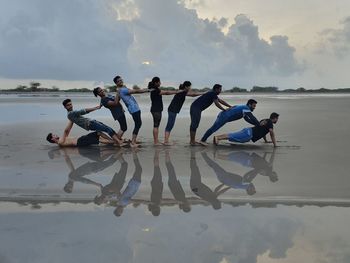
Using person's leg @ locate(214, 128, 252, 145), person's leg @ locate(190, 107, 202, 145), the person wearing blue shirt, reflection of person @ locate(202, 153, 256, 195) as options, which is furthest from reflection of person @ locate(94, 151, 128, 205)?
person's leg @ locate(214, 128, 252, 145)

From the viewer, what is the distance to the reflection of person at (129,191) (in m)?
5.71

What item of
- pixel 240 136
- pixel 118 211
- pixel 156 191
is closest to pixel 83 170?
pixel 156 191

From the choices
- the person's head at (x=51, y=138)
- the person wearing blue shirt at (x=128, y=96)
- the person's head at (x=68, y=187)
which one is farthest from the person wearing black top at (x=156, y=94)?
the person's head at (x=68, y=187)

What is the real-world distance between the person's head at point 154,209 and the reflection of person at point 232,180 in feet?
4.76

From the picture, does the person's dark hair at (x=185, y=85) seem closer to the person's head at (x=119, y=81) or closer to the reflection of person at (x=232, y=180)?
the person's head at (x=119, y=81)

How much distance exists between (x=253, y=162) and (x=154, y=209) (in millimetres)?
3826

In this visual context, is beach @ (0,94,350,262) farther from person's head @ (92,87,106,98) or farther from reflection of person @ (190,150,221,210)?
person's head @ (92,87,106,98)

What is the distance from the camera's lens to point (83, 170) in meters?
8.27

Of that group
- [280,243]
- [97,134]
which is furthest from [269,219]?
[97,134]

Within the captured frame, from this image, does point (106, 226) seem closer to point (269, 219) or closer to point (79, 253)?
point (79, 253)

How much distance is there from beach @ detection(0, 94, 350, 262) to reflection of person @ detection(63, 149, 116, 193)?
0.06ft

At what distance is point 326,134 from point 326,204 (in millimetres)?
8491

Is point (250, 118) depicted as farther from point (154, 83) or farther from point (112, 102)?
point (112, 102)

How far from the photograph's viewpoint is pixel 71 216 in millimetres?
5402
